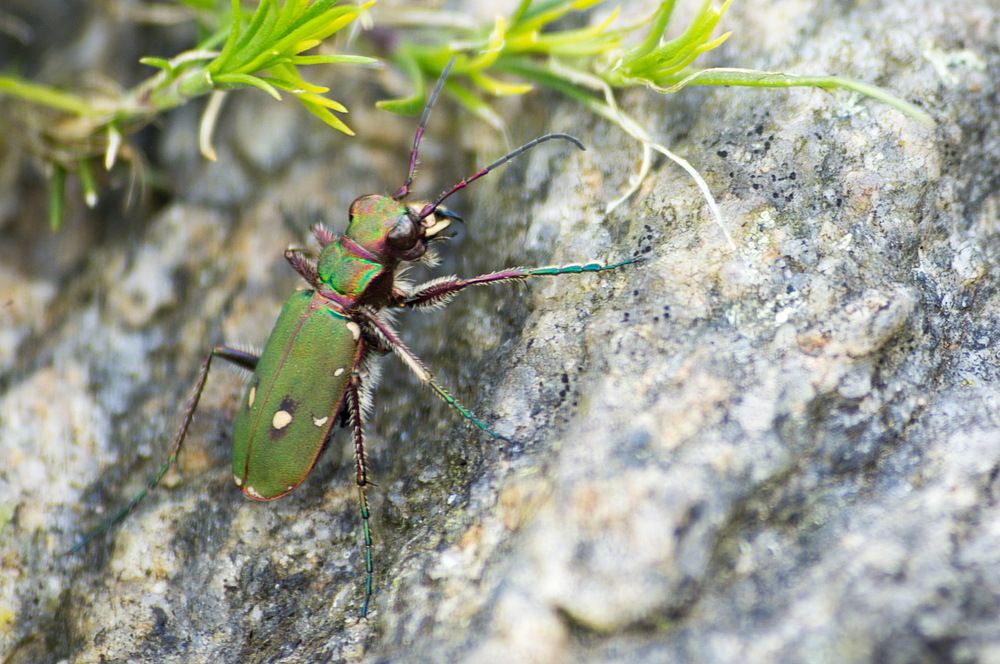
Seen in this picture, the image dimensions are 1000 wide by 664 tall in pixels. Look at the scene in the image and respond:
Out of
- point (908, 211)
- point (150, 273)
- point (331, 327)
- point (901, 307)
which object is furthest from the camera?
point (150, 273)

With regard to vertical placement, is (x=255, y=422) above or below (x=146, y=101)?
below

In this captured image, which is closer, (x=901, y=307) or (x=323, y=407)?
(x=901, y=307)

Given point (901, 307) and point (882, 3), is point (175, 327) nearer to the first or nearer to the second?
point (901, 307)

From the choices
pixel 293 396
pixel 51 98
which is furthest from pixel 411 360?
→ pixel 51 98

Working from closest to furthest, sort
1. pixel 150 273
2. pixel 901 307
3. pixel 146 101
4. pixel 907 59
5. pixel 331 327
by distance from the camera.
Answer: pixel 901 307
pixel 907 59
pixel 331 327
pixel 146 101
pixel 150 273

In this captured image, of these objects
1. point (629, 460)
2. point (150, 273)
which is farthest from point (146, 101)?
point (629, 460)

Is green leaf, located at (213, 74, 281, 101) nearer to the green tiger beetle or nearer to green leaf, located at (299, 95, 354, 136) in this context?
green leaf, located at (299, 95, 354, 136)
